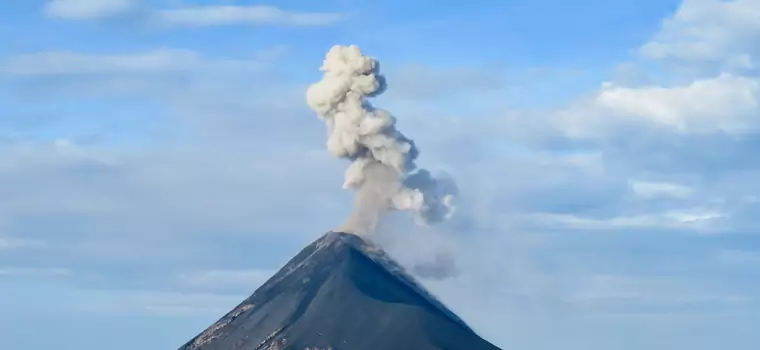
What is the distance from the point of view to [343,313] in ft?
618

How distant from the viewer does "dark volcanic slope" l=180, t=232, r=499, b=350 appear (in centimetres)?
18150

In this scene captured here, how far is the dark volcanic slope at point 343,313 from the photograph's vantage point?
595 ft

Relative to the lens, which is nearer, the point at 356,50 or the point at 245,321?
the point at 356,50

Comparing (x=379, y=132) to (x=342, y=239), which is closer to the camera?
(x=379, y=132)

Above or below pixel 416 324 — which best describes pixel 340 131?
above

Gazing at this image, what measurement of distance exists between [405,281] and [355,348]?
16.7 meters

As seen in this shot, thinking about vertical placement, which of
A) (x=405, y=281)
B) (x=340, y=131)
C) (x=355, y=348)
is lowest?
(x=355, y=348)

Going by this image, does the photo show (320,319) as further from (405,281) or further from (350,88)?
(350,88)

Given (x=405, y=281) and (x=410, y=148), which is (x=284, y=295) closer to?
(x=405, y=281)

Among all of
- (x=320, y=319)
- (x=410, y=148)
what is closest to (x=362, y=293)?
(x=320, y=319)

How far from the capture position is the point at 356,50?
7037 inches

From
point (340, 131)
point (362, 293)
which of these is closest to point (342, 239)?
point (362, 293)

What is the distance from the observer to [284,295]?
194 m

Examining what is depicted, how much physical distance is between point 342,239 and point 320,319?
13542 mm
